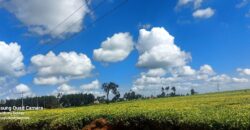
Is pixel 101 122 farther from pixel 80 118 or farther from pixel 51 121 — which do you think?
pixel 51 121

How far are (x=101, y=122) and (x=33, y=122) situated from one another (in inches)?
350

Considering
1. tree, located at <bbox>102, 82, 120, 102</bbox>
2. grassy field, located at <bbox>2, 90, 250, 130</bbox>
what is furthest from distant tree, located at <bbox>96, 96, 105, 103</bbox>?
grassy field, located at <bbox>2, 90, 250, 130</bbox>

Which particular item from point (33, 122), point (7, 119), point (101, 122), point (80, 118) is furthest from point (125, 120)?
point (7, 119)

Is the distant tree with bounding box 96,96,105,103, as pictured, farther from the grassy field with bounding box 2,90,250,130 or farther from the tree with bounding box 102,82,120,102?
the grassy field with bounding box 2,90,250,130

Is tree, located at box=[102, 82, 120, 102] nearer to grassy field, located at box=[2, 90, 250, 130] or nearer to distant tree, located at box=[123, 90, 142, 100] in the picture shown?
distant tree, located at box=[123, 90, 142, 100]

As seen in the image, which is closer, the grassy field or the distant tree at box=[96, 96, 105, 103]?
the grassy field

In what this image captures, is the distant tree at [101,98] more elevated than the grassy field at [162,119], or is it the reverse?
the distant tree at [101,98]

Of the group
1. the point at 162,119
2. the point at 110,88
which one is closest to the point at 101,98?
the point at 110,88

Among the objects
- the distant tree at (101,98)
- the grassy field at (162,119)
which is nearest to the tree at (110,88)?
the distant tree at (101,98)

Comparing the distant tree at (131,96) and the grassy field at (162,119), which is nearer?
the grassy field at (162,119)

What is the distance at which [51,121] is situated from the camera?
24.5 meters

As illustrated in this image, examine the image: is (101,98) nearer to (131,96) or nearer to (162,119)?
(131,96)

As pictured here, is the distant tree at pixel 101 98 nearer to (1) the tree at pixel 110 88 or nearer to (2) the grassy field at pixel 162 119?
(1) the tree at pixel 110 88

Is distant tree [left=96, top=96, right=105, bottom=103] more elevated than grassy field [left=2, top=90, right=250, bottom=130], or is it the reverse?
distant tree [left=96, top=96, right=105, bottom=103]
